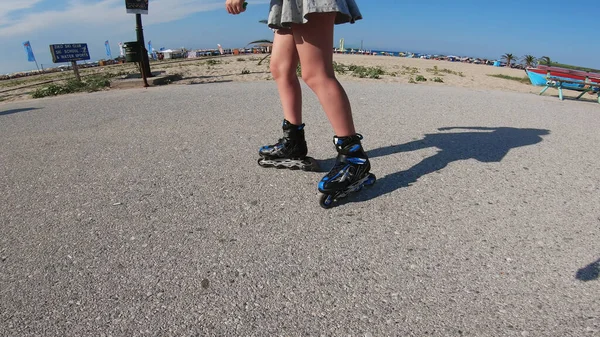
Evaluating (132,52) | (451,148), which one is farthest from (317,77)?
(132,52)

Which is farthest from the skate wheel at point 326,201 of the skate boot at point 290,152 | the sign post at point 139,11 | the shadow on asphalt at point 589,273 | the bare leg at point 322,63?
the sign post at point 139,11

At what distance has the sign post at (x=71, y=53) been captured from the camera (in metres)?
10.6

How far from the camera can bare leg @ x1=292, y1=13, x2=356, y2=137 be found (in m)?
2.09

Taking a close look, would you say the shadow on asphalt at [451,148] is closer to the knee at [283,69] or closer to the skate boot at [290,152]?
the skate boot at [290,152]

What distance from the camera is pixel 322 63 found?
215 centimetres

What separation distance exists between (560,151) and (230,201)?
3.23 meters

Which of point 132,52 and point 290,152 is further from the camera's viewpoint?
point 132,52

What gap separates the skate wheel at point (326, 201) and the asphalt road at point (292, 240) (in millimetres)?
85

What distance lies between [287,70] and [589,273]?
2.08m

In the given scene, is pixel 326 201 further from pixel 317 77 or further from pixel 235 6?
pixel 235 6

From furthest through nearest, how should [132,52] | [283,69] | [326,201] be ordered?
[132,52] < [283,69] < [326,201]

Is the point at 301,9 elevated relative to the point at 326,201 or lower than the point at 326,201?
elevated

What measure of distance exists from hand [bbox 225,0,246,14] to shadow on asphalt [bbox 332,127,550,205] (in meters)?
1.38

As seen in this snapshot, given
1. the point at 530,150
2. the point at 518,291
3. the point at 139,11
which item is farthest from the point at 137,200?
the point at 139,11
